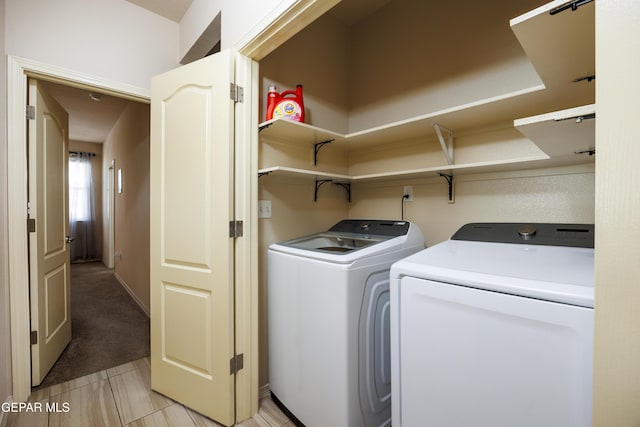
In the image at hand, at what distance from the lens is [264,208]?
1.81m

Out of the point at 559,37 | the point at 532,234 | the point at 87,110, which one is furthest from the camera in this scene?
the point at 87,110

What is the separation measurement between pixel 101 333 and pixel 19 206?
5.23 feet

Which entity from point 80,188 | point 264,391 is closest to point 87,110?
point 80,188

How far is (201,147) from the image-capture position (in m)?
1.58

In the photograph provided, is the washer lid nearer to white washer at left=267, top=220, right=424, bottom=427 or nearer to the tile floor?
white washer at left=267, top=220, right=424, bottom=427

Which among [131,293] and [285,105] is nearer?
[285,105]

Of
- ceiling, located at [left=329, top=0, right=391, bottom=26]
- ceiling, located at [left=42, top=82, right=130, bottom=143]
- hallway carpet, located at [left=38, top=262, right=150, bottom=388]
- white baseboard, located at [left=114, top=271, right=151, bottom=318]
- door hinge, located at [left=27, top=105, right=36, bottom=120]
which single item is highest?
ceiling, located at [left=329, top=0, right=391, bottom=26]

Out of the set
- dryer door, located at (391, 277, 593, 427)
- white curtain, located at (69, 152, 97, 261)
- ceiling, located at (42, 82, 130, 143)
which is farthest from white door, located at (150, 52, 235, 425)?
white curtain, located at (69, 152, 97, 261)

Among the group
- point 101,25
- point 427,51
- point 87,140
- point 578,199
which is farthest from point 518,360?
point 87,140

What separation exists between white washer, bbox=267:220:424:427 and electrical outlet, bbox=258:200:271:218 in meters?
0.26

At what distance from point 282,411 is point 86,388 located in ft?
4.39

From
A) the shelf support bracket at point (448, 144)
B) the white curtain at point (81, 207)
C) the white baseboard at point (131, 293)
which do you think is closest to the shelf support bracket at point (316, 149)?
the shelf support bracket at point (448, 144)

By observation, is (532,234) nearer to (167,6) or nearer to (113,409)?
(113,409)

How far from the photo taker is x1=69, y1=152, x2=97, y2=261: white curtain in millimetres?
6012
